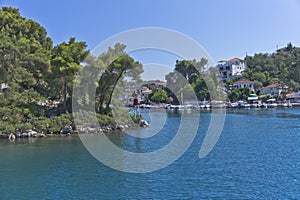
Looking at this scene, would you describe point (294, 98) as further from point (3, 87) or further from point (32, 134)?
point (3, 87)

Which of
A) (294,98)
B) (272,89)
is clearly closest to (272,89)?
(272,89)

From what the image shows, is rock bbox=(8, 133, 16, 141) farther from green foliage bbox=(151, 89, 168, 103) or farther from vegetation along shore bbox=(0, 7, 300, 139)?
green foliage bbox=(151, 89, 168, 103)

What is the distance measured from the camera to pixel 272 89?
71.9m

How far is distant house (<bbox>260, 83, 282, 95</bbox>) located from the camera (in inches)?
2795

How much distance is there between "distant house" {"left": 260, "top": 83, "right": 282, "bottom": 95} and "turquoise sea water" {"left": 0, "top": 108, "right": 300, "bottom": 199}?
5380 cm

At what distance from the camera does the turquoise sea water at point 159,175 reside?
1151 centimetres

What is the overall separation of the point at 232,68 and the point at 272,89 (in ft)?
53.8

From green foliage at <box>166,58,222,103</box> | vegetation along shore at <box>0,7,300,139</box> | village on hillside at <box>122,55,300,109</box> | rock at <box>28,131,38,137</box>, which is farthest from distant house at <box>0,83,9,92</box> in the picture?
green foliage at <box>166,58,222,103</box>

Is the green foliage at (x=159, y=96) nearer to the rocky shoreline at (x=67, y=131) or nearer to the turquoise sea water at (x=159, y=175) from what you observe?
the rocky shoreline at (x=67, y=131)

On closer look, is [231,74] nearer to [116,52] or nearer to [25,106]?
[116,52]

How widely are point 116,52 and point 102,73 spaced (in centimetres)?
266

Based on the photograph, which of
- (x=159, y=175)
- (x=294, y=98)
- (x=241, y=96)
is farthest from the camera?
(x=241, y=96)

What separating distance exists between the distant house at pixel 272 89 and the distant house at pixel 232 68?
42.1 feet

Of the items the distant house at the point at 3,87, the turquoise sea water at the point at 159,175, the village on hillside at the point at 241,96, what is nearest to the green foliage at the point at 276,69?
the village on hillside at the point at 241,96
